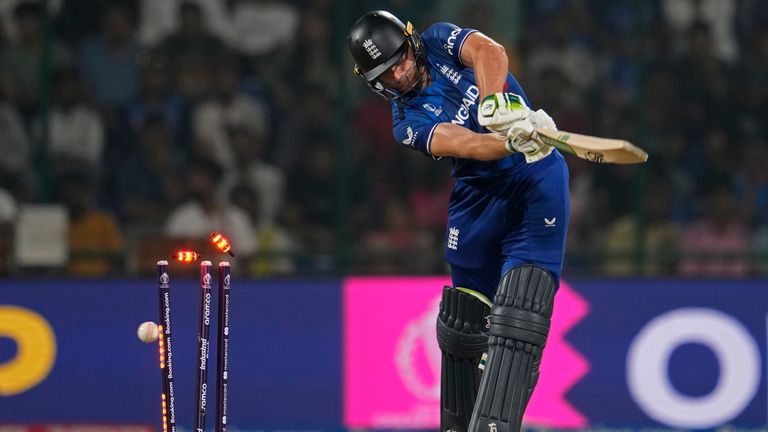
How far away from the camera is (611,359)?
30.6ft

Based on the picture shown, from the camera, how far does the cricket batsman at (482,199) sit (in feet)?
18.3

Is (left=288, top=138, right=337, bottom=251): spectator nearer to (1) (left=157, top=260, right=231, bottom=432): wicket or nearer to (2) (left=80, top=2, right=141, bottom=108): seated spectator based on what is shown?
(2) (left=80, top=2, right=141, bottom=108): seated spectator

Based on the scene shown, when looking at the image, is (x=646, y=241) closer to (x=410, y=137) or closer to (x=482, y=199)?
(x=482, y=199)

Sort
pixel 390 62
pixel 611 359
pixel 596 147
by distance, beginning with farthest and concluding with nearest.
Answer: pixel 611 359 → pixel 390 62 → pixel 596 147

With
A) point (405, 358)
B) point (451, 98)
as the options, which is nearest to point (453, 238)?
point (451, 98)

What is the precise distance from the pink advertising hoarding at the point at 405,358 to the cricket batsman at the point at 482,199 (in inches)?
116

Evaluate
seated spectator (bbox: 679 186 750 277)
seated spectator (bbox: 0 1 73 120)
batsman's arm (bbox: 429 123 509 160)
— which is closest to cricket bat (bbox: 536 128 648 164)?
batsman's arm (bbox: 429 123 509 160)

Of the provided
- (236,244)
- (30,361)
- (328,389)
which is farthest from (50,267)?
(328,389)

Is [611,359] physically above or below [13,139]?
below

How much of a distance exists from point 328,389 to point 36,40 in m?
3.23

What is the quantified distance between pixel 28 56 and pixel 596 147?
18.5ft

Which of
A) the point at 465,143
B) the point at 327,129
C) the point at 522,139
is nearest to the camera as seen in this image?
the point at 522,139

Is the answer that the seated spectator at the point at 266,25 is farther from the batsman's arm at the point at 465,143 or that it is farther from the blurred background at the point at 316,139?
the batsman's arm at the point at 465,143

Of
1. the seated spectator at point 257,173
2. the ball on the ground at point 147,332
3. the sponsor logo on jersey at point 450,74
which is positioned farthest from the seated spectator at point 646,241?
the ball on the ground at point 147,332
